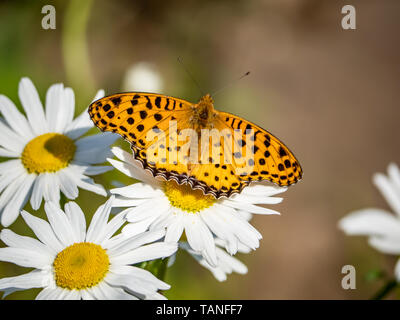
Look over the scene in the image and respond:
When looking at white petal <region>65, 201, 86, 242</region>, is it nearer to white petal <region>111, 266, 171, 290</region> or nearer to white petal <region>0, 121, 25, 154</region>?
white petal <region>111, 266, 171, 290</region>

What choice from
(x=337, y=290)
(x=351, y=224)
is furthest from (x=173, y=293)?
(x=351, y=224)

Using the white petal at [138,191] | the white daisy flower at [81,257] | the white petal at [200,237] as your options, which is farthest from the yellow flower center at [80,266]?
the white petal at [200,237]

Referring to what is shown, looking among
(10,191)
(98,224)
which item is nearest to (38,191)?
(10,191)

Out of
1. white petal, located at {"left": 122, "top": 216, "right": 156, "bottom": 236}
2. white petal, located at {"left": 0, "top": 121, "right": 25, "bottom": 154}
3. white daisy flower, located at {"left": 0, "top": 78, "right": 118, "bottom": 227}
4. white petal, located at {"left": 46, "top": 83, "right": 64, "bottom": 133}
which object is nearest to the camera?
white petal, located at {"left": 122, "top": 216, "right": 156, "bottom": 236}

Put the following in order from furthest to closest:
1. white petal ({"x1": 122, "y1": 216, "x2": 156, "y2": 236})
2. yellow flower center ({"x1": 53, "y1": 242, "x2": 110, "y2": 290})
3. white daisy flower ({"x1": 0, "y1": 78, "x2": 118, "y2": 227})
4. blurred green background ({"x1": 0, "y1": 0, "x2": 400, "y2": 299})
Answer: blurred green background ({"x1": 0, "y1": 0, "x2": 400, "y2": 299}) → white daisy flower ({"x1": 0, "y1": 78, "x2": 118, "y2": 227}) → white petal ({"x1": 122, "y1": 216, "x2": 156, "y2": 236}) → yellow flower center ({"x1": 53, "y1": 242, "x2": 110, "y2": 290})

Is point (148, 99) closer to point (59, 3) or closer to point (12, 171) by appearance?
point (12, 171)

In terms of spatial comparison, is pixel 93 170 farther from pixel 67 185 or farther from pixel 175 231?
pixel 175 231

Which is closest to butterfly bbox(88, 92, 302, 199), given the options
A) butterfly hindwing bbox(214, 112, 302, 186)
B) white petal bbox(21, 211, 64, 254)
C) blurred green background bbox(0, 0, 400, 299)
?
butterfly hindwing bbox(214, 112, 302, 186)
